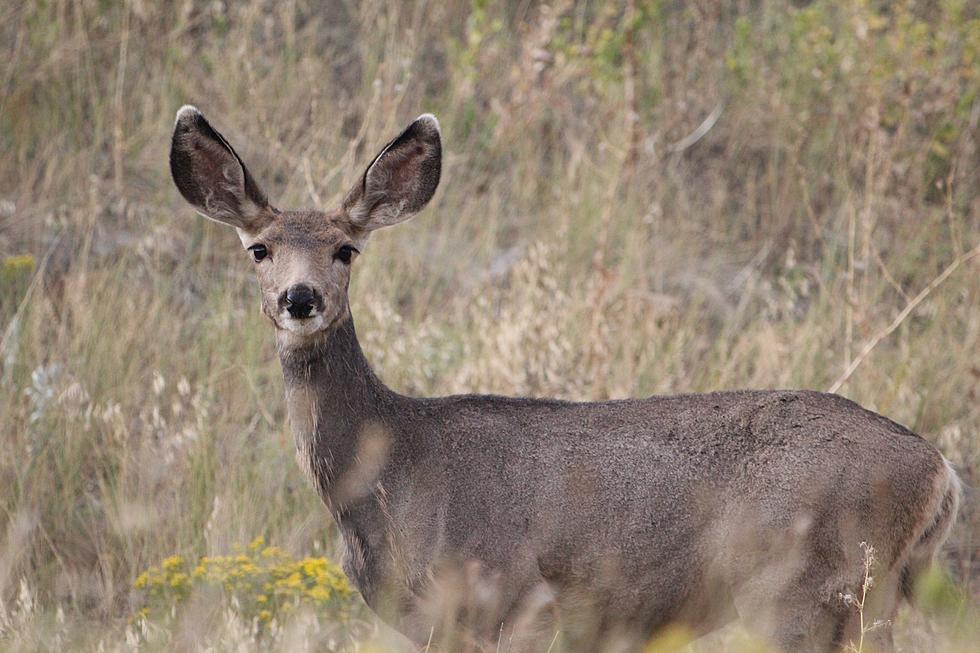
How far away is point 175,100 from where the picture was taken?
31.2 ft

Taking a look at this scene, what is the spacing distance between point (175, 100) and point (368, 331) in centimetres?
260

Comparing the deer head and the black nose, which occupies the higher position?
the deer head

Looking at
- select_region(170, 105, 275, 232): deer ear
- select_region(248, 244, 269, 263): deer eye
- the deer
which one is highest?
select_region(170, 105, 275, 232): deer ear

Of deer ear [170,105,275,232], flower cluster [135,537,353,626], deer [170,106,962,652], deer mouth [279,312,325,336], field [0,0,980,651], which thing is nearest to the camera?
deer [170,106,962,652]

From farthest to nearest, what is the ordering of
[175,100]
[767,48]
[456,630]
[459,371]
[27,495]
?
[767,48], [175,100], [459,371], [27,495], [456,630]

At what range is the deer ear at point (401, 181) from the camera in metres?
5.40

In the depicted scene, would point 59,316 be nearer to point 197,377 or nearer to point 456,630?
point 197,377

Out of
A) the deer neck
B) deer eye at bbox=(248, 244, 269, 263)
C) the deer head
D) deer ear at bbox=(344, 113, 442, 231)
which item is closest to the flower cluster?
the deer neck

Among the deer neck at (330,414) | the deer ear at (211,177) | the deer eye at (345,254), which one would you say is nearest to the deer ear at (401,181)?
the deer eye at (345,254)

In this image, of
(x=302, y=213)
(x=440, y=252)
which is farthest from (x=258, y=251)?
(x=440, y=252)

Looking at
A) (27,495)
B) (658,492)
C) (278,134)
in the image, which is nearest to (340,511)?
(658,492)

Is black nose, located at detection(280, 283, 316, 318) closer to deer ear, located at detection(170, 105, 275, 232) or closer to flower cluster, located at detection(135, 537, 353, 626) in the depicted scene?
deer ear, located at detection(170, 105, 275, 232)

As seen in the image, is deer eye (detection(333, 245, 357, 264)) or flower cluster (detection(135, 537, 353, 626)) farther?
flower cluster (detection(135, 537, 353, 626))

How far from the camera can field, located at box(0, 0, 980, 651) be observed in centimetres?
651
